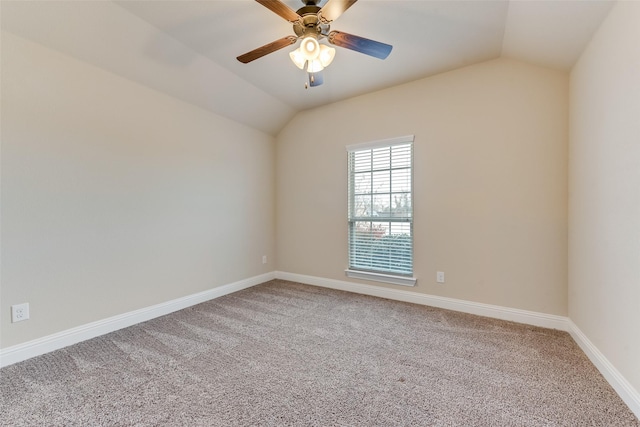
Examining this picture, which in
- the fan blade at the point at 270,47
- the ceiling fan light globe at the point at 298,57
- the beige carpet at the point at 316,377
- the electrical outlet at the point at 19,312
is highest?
the fan blade at the point at 270,47

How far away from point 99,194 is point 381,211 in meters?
2.96

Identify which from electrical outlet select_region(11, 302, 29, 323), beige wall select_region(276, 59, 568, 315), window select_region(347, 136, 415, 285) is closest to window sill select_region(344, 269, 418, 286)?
window select_region(347, 136, 415, 285)

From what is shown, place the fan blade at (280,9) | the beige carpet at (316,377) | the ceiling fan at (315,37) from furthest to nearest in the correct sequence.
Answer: the ceiling fan at (315,37), the fan blade at (280,9), the beige carpet at (316,377)

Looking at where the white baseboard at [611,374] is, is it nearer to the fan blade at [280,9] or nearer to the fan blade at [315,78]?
the fan blade at [315,78]

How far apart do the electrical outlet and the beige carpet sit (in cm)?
32

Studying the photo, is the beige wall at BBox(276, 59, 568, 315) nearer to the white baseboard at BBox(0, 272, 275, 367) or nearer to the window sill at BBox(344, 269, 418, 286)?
the window sill at BBox(344, 269, 418, 286)

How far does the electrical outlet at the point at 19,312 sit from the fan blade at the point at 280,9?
273 centimetres

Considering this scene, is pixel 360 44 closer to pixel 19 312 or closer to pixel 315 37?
pixel 315 37

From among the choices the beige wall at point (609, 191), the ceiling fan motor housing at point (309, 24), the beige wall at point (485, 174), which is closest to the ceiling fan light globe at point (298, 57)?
the ceiling fan motor housing at point (309, 24)

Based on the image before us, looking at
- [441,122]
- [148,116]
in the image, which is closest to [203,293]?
[148,116]

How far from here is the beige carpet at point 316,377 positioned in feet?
4.76

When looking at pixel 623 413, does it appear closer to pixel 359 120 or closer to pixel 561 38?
pixel 561 38

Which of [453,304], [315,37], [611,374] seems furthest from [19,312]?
[611,374]

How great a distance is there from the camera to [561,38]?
6.79 feet
